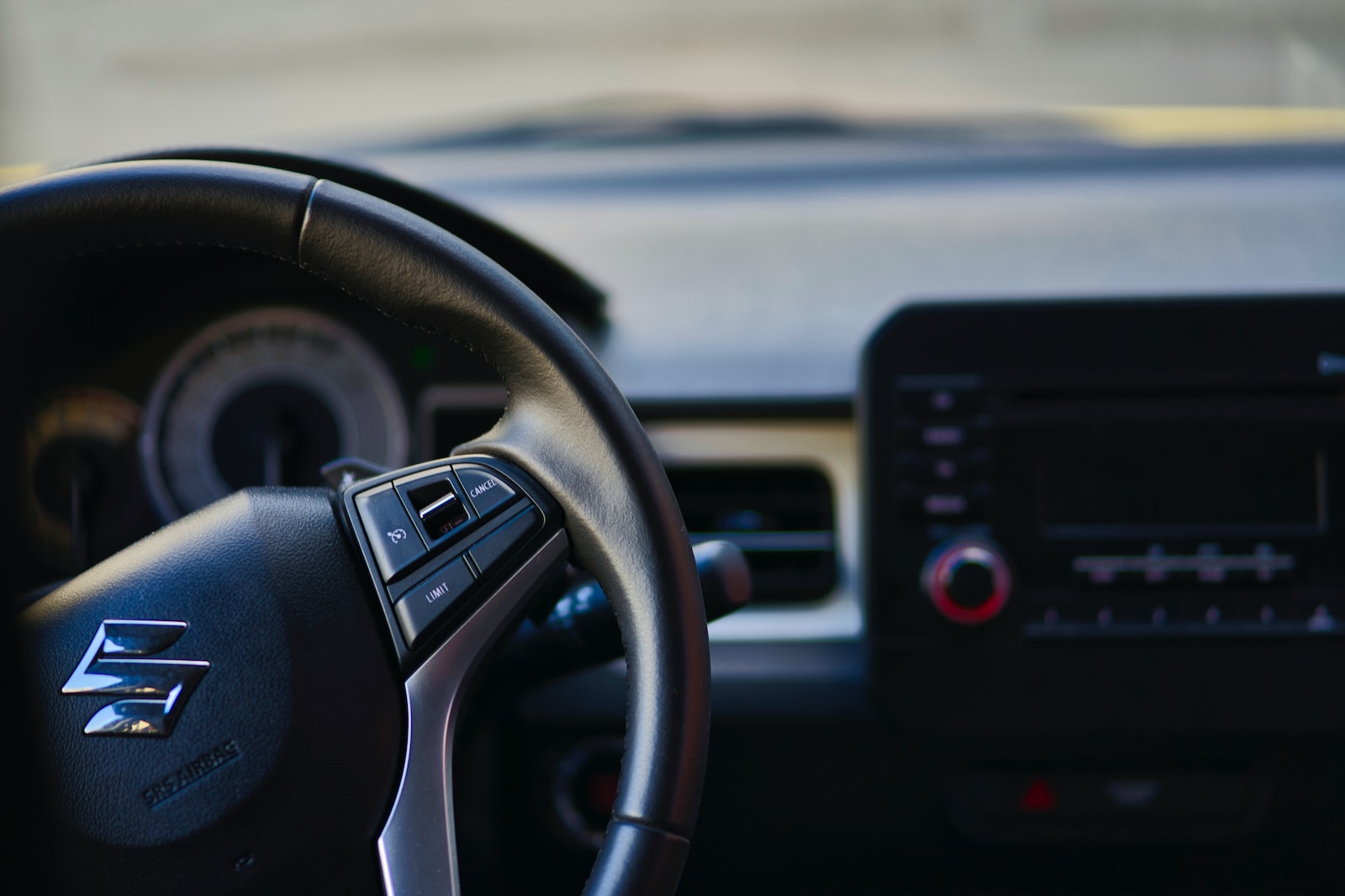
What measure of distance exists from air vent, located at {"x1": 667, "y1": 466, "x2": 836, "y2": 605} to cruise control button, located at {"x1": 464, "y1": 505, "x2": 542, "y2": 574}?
0.55m

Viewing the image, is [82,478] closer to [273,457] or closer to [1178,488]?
[273,457]

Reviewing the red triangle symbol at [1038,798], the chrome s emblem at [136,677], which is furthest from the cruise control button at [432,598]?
the red triangle symbol at [1038,798]

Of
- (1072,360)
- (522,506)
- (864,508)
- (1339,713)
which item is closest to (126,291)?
(522,506)

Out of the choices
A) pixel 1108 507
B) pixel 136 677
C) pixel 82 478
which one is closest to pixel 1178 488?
pixel 1108 507

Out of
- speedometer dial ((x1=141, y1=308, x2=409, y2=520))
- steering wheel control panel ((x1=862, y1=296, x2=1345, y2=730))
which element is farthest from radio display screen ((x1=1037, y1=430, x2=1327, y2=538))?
speedometer dial ((x1=141, y1=308, x2=409, y2=520))

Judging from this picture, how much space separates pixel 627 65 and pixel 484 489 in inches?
35.5

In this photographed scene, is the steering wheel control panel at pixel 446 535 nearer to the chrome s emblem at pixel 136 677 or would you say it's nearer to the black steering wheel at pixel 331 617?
the black steering wheel at pixel 331 617

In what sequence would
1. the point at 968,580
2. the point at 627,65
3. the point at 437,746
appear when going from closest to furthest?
the point at 437,746 < the point at 968,580 < the point at 627,65

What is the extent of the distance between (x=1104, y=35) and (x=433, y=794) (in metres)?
1.27

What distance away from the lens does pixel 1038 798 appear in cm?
120

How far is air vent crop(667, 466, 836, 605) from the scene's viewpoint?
123 cm

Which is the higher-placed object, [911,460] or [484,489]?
[484,489]

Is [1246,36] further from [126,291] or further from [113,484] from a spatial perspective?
[113,484]

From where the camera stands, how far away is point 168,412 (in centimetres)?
129
